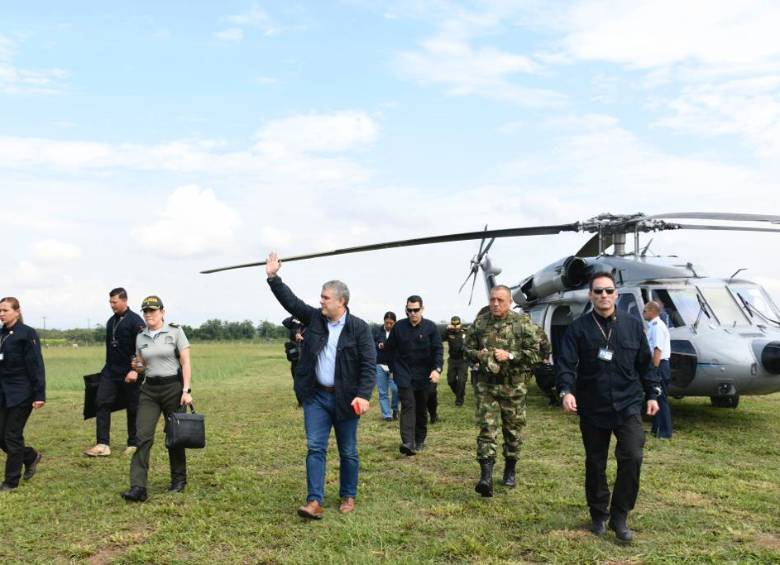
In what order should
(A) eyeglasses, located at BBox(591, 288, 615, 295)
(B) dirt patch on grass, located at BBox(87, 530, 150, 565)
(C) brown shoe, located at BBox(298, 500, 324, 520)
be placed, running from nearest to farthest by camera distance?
(B) dirt patch on grass, located at BBox(87, 530, 150, 565), (A) eyeglasses, located at BBox(591, 288, 615, 295), (C) brown shoe, located at BBox(298, 500, 324, 520)

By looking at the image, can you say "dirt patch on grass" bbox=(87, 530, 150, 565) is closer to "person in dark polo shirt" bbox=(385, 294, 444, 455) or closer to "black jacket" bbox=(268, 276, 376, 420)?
"black jacket" bbox=(268, 276, 376, 420)

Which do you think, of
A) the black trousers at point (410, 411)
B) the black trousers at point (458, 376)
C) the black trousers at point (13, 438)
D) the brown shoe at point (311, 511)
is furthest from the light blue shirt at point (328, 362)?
the black trousers at point (458, 376)

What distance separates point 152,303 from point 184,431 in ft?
4.26

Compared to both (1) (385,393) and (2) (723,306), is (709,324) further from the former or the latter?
(1) (385,393)

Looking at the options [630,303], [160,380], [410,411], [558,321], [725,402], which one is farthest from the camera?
[558,321]

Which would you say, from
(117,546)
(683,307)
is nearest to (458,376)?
(683,307)

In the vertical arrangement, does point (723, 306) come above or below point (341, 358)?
above

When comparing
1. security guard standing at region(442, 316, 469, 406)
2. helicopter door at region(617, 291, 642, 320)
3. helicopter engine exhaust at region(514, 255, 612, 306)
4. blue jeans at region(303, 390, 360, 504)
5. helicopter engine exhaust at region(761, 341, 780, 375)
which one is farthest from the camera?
security guard standing at region(442, 316, 469, 406)

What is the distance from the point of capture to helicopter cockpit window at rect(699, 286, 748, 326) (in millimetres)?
10016

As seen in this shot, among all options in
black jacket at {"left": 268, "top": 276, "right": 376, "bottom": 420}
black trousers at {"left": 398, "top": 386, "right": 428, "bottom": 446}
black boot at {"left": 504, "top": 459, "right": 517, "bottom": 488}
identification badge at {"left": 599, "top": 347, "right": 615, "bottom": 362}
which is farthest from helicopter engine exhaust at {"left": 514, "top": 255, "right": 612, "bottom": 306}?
black jacket at {"left": 268, "top": 276, "right": 376, "bottom": 420}

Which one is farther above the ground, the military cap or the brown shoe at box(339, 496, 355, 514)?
the military cap

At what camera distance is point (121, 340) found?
851 centimetres

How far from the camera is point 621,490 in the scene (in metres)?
5.15

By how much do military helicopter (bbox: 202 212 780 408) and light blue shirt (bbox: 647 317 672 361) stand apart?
728 millimetres
